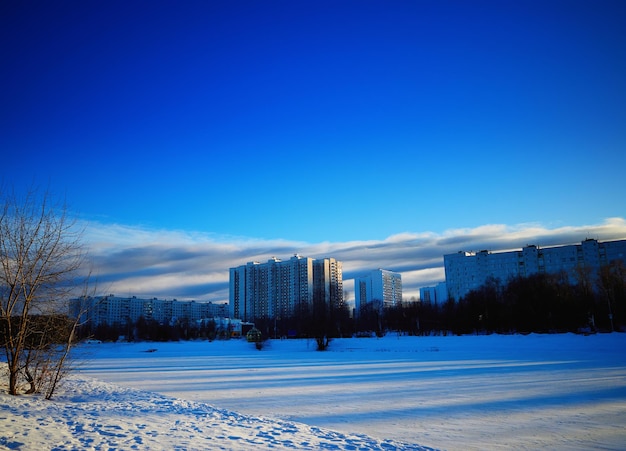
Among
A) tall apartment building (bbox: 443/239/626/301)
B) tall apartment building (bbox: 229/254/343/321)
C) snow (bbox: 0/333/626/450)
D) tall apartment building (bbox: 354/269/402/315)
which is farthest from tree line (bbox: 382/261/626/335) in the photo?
tall apartment building (bbox: 354/269/402/315)

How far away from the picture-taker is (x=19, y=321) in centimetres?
1432

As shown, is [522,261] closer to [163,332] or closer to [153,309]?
[163,332]

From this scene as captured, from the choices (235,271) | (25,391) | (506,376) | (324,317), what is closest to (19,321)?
(25,391)

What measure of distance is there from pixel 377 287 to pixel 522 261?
176 ft

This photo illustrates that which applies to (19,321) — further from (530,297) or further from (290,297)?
(290,297)

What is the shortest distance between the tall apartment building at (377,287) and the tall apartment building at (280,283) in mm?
15972

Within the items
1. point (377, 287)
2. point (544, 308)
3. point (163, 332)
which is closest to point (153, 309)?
point (163, 332)

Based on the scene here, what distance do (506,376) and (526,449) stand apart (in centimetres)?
1302

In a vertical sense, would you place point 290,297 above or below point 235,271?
below

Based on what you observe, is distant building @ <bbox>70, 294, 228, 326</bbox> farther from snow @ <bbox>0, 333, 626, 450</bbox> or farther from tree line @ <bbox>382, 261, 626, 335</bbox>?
snow @ <bbox>0, 333, 626, 450</bbox>

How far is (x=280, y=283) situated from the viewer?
415 ft

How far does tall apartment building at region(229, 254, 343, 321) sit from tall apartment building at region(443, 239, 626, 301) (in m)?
29.7

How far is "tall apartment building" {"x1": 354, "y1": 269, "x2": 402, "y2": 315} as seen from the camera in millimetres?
140375

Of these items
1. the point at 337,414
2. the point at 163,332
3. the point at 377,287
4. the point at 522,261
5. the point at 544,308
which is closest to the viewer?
the point at 337,414
